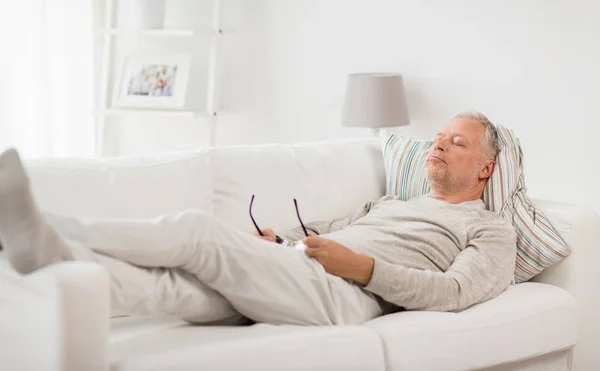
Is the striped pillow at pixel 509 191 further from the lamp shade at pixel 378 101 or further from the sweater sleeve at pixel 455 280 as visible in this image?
the lamp shade at pixel 378 101

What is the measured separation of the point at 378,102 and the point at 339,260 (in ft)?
6.07

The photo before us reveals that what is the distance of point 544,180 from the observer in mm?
3580

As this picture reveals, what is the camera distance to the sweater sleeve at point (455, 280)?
224 centimetres

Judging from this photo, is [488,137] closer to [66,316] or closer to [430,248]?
[430,248]

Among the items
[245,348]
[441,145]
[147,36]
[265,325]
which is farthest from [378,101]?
[245,348]

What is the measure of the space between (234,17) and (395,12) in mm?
1108

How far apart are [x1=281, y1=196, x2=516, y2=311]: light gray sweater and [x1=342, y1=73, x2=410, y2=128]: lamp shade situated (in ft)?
3.99

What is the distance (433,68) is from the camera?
4027 mm

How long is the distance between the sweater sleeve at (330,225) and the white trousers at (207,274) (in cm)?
38

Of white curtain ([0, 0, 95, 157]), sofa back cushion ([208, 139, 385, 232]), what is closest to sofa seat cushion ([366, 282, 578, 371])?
sofa back cushion ([208, 139, 385, 232])

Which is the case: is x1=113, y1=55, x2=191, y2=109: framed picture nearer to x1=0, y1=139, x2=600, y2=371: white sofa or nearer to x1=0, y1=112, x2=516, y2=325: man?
x1=0, y1=139, x2=600, y2=371: white sofa

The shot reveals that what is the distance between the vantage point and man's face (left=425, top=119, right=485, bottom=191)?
2.71 m

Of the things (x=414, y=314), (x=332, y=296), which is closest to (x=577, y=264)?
(x=414, y=314)

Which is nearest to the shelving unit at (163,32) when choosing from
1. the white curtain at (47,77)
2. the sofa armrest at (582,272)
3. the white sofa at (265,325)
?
the white curtain at (47,77)
